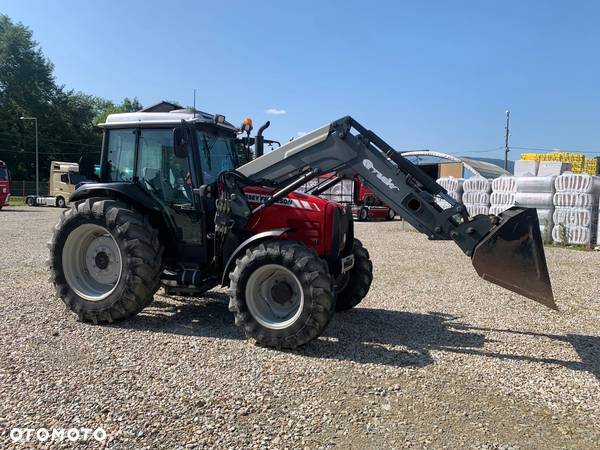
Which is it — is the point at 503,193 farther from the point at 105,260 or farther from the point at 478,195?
the point at 105,260

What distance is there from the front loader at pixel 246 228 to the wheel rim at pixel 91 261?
1 centimetres

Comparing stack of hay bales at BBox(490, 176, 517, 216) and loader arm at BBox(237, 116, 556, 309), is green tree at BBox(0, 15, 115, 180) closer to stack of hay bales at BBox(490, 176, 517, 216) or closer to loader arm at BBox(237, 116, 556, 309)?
stack of hay bales at BBox(490, 176, 517, 216)

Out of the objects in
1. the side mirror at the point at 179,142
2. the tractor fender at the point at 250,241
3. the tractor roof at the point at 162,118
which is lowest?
the tractor fender at the point at 250,241

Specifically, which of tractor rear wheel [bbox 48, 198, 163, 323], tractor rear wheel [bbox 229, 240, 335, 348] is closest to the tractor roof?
tractor rear wheel [bbox 48, 198, 163, 323]

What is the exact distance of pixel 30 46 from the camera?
57062 millimetres

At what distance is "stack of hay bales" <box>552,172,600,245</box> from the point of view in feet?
48.4

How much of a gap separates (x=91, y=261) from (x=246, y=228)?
223 cm

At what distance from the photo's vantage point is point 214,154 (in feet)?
21.1

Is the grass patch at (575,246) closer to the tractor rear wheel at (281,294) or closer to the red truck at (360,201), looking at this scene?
the red truck at (360,201)

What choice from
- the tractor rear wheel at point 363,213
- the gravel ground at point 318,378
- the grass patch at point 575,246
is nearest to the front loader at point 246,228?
the gravel ground at point 318,378

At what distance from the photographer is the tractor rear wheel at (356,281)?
6641 millimetres

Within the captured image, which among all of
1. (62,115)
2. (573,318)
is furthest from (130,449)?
(62,115)

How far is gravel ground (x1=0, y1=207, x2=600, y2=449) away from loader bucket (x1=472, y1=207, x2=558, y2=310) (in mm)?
845

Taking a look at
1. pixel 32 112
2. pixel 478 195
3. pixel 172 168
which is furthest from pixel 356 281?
pixel 32 112
